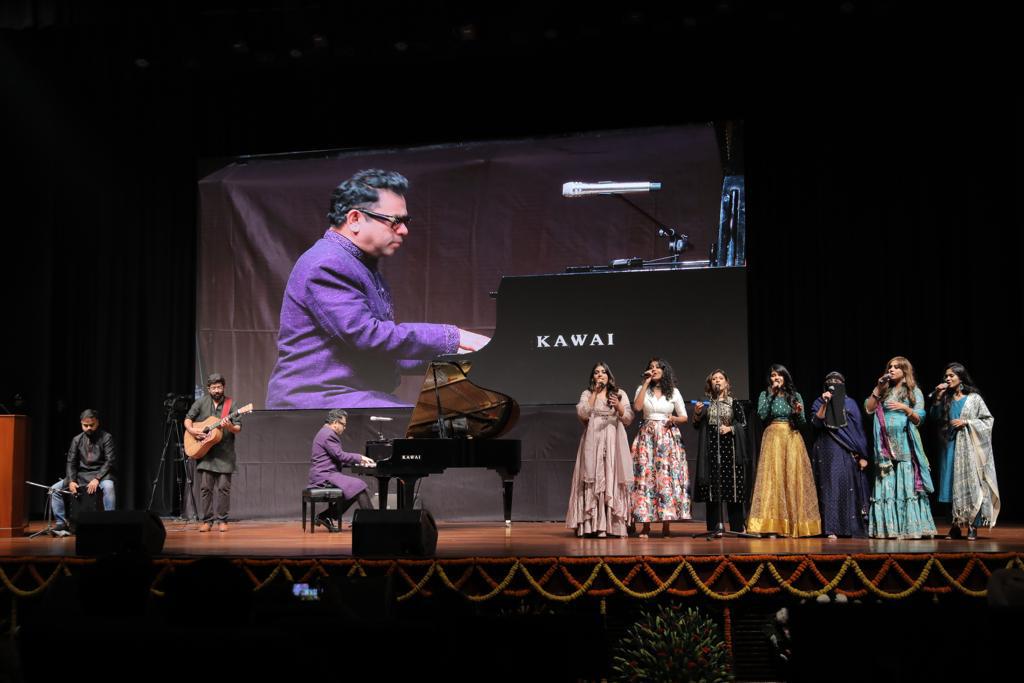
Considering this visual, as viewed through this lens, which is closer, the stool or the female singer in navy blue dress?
the female singer in navy blue dress

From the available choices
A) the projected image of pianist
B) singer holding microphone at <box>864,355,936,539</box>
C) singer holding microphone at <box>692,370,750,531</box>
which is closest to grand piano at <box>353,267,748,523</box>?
the projected image of pianist

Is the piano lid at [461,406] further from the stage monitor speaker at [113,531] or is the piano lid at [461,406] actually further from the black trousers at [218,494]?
the stage monitor speaker at [113,531]

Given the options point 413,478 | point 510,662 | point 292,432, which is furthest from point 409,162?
point 510,662

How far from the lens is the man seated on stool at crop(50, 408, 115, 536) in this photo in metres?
9.85

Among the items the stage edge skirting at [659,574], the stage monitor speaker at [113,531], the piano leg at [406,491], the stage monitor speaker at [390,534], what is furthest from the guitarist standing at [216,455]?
the stage monitor speaker at [390,534]

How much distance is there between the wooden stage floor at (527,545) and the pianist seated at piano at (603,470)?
0.85ft

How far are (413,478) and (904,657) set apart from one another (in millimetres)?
5322

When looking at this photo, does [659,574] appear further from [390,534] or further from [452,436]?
[452,436]

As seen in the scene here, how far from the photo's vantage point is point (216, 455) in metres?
9.83

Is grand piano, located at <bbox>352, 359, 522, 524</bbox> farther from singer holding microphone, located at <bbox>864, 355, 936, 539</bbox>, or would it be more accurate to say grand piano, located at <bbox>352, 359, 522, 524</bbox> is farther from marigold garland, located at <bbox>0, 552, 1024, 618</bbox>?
singer holding microphone, located at <bbox>864, 355, 936, 539</bbox>

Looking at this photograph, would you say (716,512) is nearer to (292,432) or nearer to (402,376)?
(402,376)

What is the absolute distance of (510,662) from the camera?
3879 millimetres

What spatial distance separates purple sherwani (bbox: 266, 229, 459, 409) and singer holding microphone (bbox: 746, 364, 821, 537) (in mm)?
3802

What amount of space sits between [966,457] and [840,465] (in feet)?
3.12
